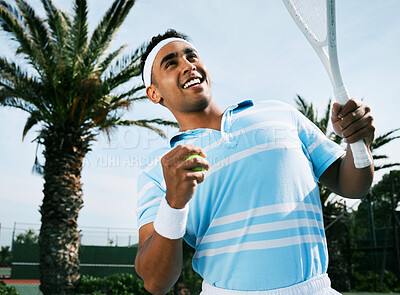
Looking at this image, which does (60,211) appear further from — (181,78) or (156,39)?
(181,78)

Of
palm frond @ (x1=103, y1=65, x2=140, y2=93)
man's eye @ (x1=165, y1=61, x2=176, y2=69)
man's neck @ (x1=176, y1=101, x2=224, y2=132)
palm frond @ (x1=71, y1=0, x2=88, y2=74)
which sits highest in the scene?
palm frond @ (x1=71, y1=0, x2=88, y2=74)

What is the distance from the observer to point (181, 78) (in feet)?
6.69

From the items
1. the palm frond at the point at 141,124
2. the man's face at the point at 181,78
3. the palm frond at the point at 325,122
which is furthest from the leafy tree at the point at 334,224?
the man's face at the point at 181,78

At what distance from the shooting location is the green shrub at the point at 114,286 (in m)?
11.0

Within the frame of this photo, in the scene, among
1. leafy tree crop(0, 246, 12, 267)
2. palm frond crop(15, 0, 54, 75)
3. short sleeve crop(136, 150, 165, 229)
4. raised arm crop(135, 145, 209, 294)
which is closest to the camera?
raised arm crop(135, 145, 209, 294)

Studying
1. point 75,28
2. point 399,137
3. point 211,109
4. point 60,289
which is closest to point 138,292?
point 60,289

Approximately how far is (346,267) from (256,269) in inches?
565

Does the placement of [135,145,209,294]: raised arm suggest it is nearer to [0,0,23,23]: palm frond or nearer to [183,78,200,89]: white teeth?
[183,78,200,89]: white teeth

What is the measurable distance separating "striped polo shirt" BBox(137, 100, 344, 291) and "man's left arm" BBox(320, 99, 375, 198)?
0.07m

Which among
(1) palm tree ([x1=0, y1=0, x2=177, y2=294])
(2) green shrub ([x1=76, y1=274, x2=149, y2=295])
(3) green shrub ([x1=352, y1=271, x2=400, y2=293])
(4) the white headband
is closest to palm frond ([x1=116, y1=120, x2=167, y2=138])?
(1) palm tree ([x1=0, y1=0, x2=177, y2=294])

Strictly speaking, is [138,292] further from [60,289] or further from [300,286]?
[300,286]

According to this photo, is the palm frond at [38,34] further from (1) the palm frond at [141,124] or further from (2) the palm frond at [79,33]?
(1) the palm frond at [141,124]

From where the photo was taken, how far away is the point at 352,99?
5.16 feet

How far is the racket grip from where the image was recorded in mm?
1608
